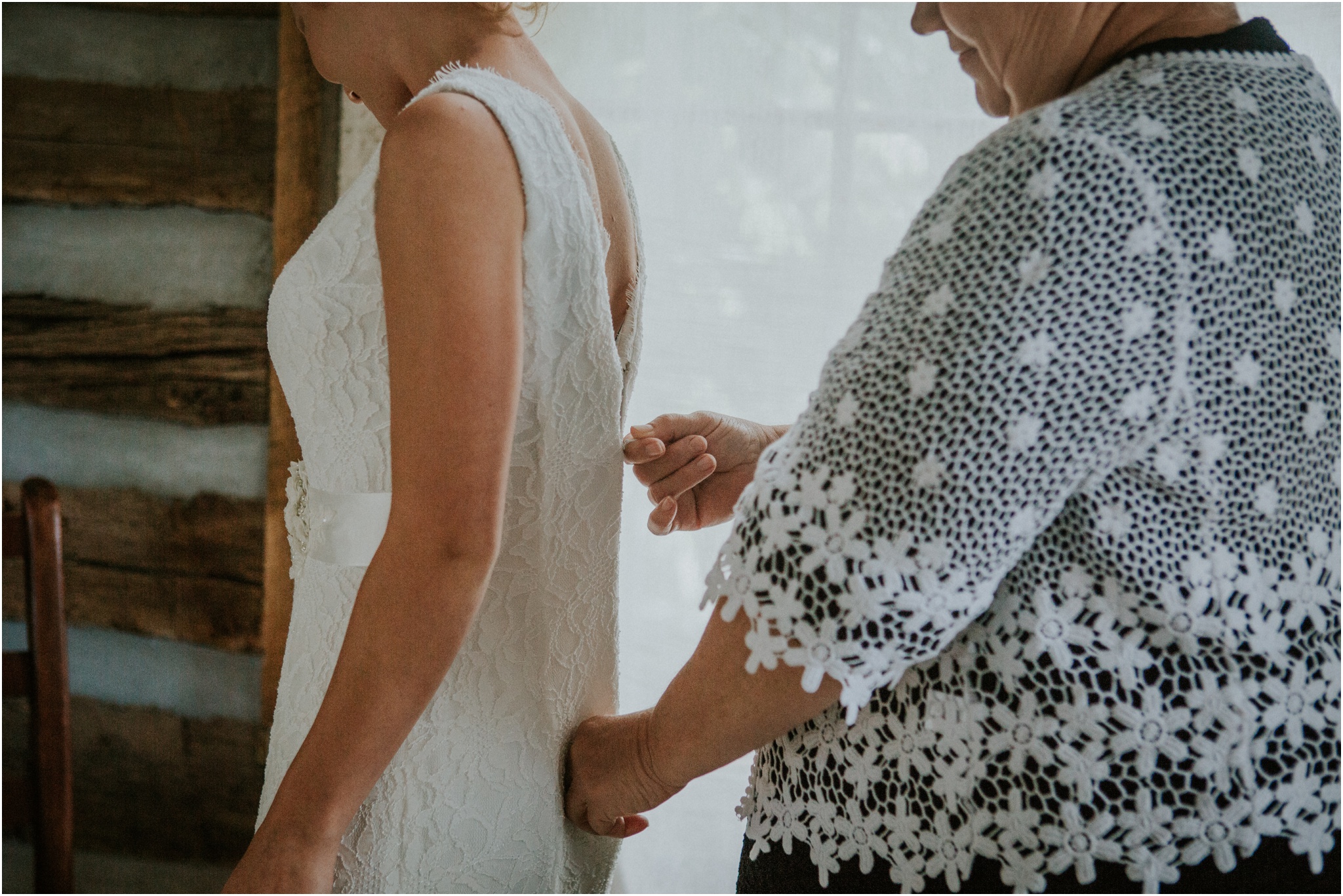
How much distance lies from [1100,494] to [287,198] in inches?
66.9

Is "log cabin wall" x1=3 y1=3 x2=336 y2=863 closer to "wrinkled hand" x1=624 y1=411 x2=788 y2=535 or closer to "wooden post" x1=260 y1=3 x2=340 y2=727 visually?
"wooden post" x1=260 y1=3 x2=340 y2=727

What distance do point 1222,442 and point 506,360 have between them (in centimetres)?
48

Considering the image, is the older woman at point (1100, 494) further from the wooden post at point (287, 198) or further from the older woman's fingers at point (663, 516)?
the wooden post at point (287, 198)

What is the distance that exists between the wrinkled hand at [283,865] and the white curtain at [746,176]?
1070 mm

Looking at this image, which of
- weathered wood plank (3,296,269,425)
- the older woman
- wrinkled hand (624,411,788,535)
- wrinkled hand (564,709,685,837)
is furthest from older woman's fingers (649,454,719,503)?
weathered wood plank (3,296,269,425)

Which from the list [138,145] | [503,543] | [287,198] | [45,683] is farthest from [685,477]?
[138,145]

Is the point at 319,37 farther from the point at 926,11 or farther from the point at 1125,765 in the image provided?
the point at 1125,765

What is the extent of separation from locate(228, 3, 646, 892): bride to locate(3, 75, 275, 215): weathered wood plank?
1.06 metres

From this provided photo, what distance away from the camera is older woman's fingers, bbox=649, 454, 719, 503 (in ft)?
3.25

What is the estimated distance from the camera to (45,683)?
0.85 m

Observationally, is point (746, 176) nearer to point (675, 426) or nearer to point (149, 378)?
point (675, 426)

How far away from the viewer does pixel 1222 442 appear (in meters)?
0.56

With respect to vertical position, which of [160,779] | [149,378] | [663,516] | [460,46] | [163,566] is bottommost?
[160,779]

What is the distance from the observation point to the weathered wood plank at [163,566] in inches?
75.8
